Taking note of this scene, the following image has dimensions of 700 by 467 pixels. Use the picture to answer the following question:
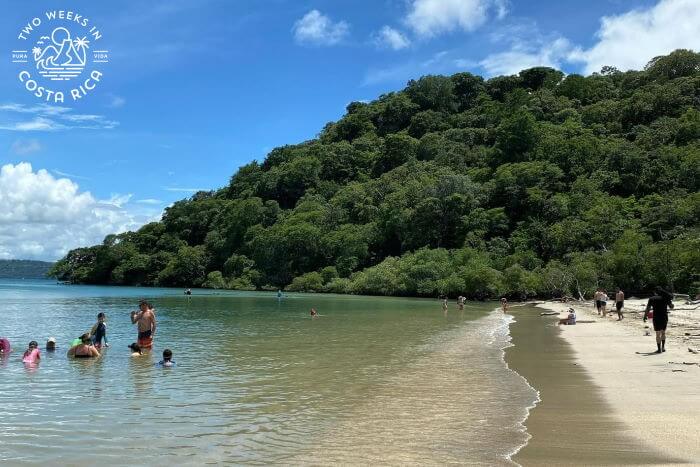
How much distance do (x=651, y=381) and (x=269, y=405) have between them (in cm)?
919

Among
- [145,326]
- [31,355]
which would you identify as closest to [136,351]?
[145,326]

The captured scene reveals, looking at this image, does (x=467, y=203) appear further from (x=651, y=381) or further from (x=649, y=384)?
(x=649, y=384)

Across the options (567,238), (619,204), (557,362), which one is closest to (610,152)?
(619,204)

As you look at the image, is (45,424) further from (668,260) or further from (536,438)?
(668,260)

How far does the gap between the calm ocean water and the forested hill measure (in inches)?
1506

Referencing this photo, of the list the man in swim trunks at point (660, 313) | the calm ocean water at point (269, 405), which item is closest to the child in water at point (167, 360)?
the calm ocean water at point (269, 405)

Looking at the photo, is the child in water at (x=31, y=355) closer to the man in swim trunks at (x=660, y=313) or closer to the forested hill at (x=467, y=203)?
the man in swim trunks at (x=660, y=313)

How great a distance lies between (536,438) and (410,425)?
2.35m

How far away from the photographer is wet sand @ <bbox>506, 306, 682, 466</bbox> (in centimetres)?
782

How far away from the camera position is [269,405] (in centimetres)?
1240

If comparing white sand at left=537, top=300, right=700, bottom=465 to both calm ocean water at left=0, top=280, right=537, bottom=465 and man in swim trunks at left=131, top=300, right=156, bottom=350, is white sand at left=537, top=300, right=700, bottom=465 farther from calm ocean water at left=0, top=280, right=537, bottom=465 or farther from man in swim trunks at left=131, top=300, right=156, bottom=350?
man in swim trunks at left=131, top=300, right=156, bottom=350

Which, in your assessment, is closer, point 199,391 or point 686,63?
point 199,391

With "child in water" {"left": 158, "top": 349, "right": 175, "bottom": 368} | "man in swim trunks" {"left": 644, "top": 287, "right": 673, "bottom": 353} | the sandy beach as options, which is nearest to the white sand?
the sandy beach

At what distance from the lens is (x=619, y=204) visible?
78.3 m
